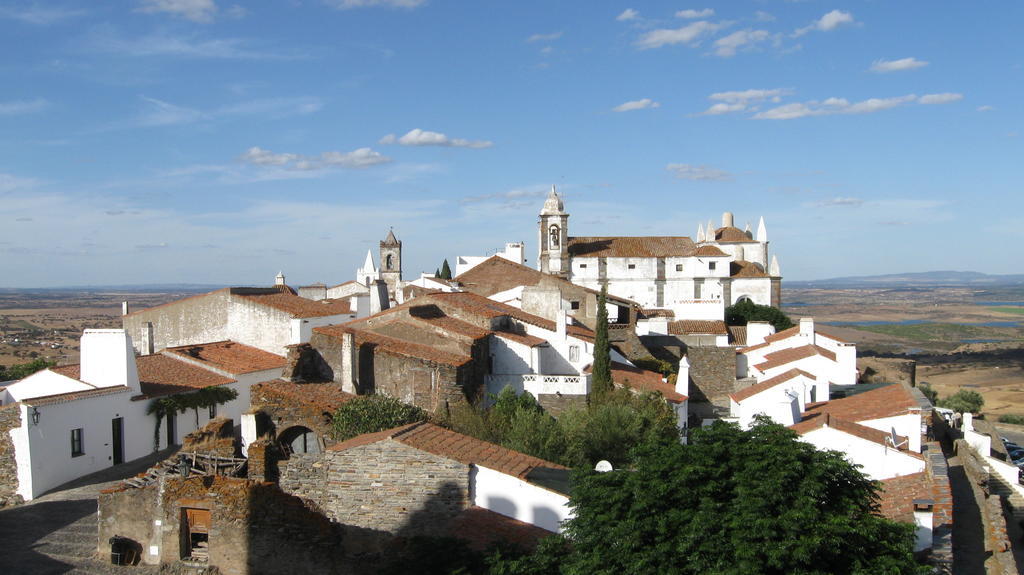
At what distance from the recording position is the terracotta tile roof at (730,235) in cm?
6994

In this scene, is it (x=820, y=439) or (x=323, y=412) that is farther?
(x=323, y=412)

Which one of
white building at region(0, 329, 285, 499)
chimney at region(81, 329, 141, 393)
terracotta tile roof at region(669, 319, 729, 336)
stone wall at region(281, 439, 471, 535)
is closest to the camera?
stone wall at region(281, 439, 471, 535)

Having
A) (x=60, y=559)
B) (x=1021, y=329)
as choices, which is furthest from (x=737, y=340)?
(x=1021, y=329)

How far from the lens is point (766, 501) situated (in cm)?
1295

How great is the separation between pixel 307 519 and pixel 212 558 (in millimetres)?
1957

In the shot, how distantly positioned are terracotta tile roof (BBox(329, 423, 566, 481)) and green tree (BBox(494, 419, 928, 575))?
2.07 meters

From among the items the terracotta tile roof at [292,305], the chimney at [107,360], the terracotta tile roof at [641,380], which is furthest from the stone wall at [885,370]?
the chimney at [107,360]

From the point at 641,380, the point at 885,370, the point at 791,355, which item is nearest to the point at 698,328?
the point at 791,355

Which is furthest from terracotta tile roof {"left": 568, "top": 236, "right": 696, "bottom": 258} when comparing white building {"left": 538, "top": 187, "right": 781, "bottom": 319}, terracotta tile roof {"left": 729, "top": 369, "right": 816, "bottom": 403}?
terracotta tile roof {"left": 729, "top": 369, "right": 816, "bottom": 403}

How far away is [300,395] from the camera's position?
2352 cm

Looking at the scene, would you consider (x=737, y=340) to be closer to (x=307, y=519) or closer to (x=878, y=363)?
(x=878, y=363)

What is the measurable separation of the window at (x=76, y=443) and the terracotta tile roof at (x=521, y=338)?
1346 centimetres

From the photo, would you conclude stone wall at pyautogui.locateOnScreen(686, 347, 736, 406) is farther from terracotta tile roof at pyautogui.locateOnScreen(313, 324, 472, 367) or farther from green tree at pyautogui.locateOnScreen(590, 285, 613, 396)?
terracotta tile roof at pyautogui.locateOnScreen(313, 324, 472, 367)

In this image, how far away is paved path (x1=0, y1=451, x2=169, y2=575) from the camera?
54.8ft
